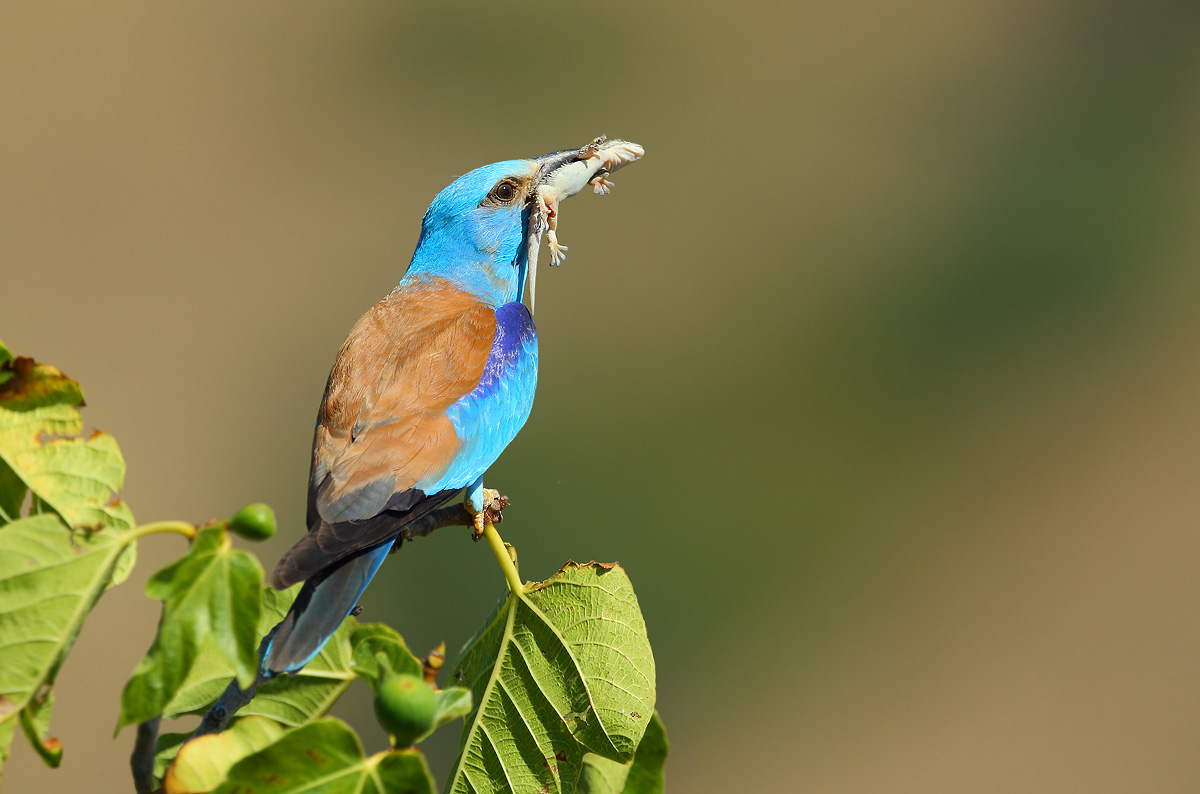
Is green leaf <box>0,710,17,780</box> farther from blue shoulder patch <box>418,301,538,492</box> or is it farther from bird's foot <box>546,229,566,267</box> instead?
bird's foot <box>546,229,566,267</box>

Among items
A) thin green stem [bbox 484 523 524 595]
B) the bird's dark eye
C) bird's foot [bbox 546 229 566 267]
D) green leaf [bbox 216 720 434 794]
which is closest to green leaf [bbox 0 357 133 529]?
green leaf [bbox 216 720 434 794]

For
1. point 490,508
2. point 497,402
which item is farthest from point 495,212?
point 490,508

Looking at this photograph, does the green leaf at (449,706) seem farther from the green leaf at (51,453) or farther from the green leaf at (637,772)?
the green leaf at (637,772)

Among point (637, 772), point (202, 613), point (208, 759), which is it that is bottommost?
point (637, 772)

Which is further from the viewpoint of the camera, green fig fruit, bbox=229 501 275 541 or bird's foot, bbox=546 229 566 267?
bird's foot, bbox=546 229 566 267

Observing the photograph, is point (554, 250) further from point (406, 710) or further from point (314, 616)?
point (406, 710)

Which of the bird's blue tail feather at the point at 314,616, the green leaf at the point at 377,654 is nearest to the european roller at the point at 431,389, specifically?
the bird's blue tail feather at the point at 314,616

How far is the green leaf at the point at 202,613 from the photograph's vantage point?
98 cm

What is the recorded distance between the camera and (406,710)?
105 cm

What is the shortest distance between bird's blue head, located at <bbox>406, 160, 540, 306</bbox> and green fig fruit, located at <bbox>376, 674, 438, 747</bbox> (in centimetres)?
171

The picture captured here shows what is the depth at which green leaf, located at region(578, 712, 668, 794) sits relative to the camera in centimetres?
164

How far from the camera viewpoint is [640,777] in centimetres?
165

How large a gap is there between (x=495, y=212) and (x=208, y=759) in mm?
1842

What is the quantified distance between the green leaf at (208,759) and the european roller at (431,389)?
0.63ft
